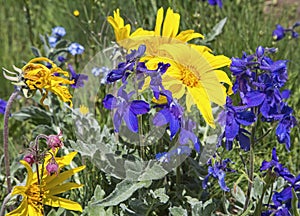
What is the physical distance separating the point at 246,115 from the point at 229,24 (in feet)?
4.07

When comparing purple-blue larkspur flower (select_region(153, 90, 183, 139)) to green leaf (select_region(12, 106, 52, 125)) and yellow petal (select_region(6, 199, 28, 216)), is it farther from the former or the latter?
green leaf (select_region(12, 106, 52, 125))

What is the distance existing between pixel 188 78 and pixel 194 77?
0.8 inches

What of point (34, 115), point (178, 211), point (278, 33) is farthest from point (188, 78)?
point (278, 33)

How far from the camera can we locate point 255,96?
148 cm

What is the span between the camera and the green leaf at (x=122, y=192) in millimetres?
1470

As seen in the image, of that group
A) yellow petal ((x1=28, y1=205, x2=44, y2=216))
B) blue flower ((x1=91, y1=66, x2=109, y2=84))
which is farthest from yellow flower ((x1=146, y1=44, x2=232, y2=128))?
blue flower ((x1=91, y1=66, x2=109, y2=84))

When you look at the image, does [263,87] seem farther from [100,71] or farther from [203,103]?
[100,71]

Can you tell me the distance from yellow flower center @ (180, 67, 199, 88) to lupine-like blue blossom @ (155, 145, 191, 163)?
0.21m

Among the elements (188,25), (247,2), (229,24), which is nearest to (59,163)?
(188,25)

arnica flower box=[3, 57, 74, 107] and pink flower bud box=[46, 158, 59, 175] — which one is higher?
arnica flower box=[3, 57, 74, 107]

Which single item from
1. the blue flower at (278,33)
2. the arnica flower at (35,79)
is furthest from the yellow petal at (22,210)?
the blue flower at (278,33)

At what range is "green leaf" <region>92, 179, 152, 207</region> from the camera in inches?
57.9

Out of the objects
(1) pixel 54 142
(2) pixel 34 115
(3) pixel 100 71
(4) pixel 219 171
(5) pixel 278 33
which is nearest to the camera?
(1) pixel 54 142

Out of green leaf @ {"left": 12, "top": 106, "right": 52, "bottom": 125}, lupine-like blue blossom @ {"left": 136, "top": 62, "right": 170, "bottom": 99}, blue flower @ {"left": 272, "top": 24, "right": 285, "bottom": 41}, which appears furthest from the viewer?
blue flower @ {"left": 272, "top": 24, "right": 285, "bottom": 41}
